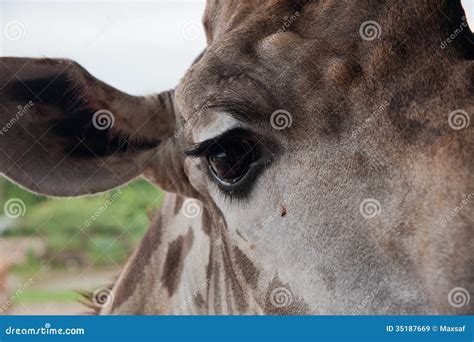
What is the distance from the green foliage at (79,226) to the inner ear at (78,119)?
3319mm

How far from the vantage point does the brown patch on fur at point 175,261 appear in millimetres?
5000
